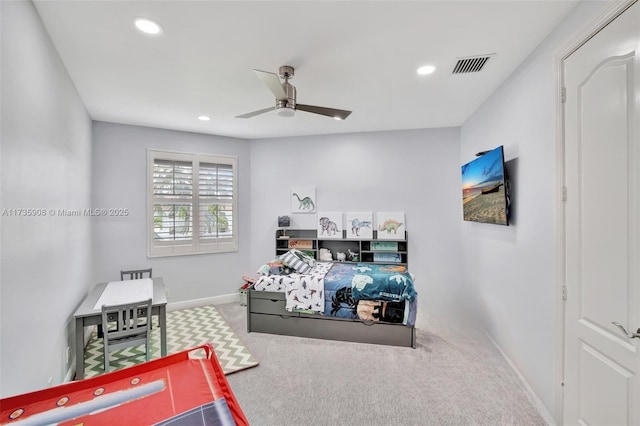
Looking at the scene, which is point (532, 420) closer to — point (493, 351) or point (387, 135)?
point (493, 351)

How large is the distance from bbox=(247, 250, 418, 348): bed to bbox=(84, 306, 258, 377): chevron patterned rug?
1.36 feet

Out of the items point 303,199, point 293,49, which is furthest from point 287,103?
point 303,199

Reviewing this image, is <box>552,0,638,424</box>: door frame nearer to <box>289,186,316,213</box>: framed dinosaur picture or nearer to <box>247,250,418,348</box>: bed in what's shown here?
<box>247,250,418,348</box>: bed

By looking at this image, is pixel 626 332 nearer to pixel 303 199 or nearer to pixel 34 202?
pixel 34 202

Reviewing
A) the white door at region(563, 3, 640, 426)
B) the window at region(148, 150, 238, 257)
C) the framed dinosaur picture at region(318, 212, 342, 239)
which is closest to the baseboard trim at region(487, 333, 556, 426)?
the white door at region(563, 3, 640, 426)

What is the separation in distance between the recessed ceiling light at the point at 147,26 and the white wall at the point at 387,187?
113 inches

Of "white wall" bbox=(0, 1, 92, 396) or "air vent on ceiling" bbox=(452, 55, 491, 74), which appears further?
"air vent on ceiling" bbox=(452, 55, 491, 74)

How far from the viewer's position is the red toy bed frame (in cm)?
101

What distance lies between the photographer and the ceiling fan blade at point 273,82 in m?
1.88

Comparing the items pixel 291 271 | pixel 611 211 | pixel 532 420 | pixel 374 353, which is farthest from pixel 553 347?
pixel 291 271

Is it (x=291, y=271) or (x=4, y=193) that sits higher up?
(x=4, y=193)

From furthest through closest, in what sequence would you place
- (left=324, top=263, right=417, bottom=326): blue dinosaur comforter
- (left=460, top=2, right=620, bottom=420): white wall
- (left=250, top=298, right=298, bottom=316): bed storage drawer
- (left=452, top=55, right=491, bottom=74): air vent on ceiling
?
(left=250, top=298, right=298, bottom=316): bed storage drawer
(left=324, top=263, right=417, bottom=326): blue dinosaur comforter
(left=452, top=55, right=491, bottom=74): air vent on ceiling
(left=460, top=2, right=620, bottom=420): white wall

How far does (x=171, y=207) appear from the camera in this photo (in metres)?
4.10

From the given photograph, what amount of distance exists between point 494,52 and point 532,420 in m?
2.79
